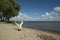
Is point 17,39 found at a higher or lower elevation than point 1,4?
lower

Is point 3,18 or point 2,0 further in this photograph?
point 3,18

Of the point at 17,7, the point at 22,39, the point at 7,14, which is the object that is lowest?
the point at 22,39

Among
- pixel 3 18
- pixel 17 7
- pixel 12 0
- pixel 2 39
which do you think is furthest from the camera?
pixel 3 18

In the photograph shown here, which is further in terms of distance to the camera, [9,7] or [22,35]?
[9,7]

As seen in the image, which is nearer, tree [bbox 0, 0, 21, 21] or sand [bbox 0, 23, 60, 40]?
sand [bbox 0, 23, 60, 40]

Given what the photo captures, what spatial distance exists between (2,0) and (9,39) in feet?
103

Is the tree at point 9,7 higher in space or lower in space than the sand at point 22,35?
higher

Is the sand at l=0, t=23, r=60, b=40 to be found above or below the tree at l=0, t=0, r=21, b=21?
below

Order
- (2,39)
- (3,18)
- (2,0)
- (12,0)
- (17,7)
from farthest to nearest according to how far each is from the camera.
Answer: (3,18)
(17,7)
(12,0)
(2,0)
(2,39)

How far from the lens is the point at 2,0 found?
1612 inches

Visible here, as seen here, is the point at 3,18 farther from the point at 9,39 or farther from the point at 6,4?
the point at 9,39

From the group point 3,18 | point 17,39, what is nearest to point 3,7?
point 3,18

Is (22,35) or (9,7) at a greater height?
(9,7)

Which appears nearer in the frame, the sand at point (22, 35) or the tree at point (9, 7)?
the sand at point (22, 35)
